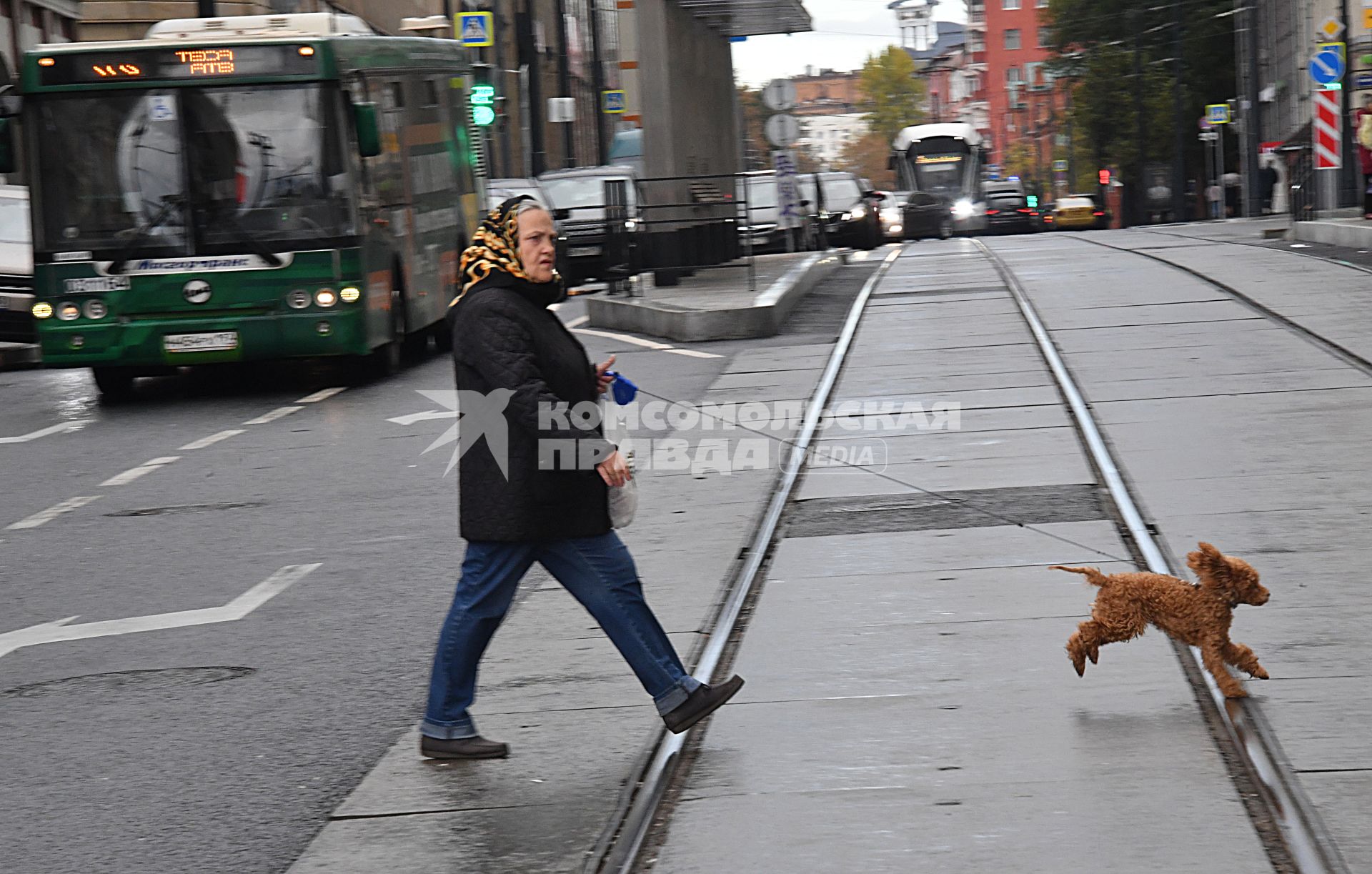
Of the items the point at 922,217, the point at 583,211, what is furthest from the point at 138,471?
the point at 922,217

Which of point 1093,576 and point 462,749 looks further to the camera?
point 1093,576

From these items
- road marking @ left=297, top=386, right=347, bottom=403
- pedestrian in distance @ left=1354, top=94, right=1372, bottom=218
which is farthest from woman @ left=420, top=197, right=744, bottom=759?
pedestrian in distance @ left=1354, top=94, right=1372, bottom=218

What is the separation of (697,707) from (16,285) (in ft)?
52.8

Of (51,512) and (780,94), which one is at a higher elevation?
(780,94)

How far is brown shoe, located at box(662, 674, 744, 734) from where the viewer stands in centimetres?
529

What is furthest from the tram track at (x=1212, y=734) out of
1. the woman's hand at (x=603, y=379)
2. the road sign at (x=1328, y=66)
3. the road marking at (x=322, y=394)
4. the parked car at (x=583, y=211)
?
the road sign at (x=1328, y=66)

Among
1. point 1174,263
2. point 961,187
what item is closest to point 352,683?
point 1174,263

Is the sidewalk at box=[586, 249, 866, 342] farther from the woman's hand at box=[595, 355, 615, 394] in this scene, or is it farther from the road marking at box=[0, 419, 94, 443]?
the woman's hand at box=[595, 355, 615, 394]

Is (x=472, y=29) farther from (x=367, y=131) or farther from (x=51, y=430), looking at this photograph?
(x=51, y=430)

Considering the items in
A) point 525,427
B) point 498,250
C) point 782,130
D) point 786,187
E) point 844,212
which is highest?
point 782,130

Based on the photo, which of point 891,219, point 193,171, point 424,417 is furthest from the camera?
point 891,219

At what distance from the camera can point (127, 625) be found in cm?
768

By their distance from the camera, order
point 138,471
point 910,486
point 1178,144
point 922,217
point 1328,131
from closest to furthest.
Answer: point 910,486 → point 138,471 → point 1328,131 → point 922,217 → point 1178,144

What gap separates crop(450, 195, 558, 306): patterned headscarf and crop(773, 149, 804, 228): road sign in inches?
959
